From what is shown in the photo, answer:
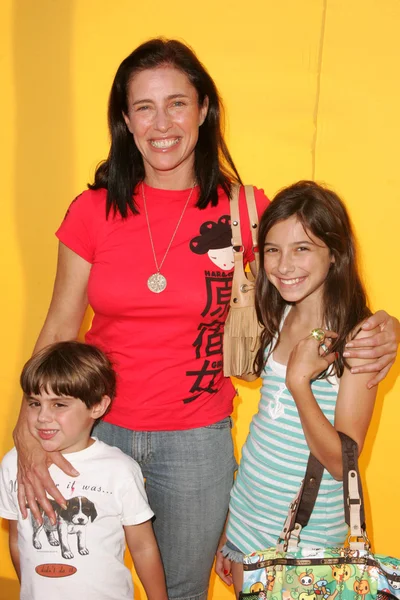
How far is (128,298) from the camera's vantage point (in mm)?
2096

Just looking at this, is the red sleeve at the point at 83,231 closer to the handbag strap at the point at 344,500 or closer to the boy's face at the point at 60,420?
the boy's face at the point at 60,420

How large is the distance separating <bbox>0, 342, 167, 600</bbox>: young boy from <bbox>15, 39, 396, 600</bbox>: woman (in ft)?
0.22

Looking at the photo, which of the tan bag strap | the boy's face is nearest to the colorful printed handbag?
the boy's face

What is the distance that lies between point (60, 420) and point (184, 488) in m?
0.43

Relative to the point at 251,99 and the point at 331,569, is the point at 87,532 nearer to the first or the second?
the point at 331,569

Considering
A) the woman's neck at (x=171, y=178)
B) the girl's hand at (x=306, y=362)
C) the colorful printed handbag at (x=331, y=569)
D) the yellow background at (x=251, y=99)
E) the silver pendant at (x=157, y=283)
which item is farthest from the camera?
the yellow background at (x=251, y=99)

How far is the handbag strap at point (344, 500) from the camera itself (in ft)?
5.63

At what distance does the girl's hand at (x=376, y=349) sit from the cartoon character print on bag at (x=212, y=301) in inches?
18.6

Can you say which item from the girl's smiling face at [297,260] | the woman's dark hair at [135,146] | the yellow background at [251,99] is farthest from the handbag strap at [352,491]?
the yellow background at [251,99]

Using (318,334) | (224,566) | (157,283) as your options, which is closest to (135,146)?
(157,283)

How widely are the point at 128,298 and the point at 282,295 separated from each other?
46 centimetres

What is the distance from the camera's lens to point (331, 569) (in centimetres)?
167

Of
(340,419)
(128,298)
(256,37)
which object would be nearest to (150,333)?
(128,298)

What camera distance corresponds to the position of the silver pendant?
6.88ft
